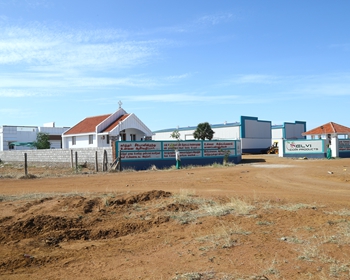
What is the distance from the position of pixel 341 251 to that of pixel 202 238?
2.66 meters

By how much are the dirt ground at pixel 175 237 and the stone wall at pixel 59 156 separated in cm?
1600

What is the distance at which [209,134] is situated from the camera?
57.5 meters

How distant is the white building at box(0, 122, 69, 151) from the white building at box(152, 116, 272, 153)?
23706 millimetres

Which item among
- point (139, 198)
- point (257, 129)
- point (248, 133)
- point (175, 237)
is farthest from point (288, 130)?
point (175, 237)

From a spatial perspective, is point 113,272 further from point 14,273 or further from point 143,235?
point 143,235

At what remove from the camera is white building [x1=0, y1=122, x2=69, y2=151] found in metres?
64.0

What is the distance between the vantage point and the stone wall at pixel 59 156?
97.1 ft

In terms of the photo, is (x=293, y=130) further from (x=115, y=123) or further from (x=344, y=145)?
(x=115, y=123)

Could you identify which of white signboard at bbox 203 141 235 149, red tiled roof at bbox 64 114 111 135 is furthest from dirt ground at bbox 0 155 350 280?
red tiled roof at bbox 64 114 111 135

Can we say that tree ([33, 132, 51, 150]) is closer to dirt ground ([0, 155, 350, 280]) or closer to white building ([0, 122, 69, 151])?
white building ([0, 122, 69, 151])

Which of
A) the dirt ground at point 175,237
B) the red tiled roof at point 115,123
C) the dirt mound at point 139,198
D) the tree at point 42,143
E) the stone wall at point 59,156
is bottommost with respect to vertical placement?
the dirt ground at point 175,237

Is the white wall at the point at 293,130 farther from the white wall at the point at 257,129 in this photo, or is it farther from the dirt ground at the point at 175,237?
the dirt ground at the point at 175,237

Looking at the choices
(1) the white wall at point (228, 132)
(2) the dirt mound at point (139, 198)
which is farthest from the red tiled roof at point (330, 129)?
(2) the dirt mound at point (139, 198)

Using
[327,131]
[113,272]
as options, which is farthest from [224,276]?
[327,131]
